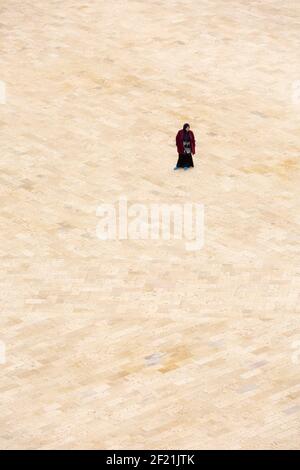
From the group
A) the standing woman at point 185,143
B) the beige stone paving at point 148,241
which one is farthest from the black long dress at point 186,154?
the beige stone paving at point 148,241

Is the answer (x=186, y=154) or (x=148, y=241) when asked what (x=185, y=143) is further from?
(x=148, y=241)

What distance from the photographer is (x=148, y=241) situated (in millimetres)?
30406

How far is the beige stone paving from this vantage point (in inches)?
985

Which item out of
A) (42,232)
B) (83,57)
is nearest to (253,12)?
(83,57)

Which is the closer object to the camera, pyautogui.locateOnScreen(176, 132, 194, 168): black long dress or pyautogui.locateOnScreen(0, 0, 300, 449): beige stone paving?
pyautogui.locateOnScreen(0, 0, 300, 449): beige stone paving

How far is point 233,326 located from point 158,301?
1665 millimetres

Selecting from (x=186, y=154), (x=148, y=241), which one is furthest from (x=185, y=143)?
(x=148, y=241)

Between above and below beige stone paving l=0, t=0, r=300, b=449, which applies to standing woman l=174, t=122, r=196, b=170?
above

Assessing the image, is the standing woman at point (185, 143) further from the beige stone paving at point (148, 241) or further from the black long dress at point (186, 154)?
the beige stone paving at point (148, 241)

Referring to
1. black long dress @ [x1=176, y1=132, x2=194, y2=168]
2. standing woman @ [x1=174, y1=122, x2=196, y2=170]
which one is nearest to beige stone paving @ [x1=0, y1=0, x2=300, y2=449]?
black long dress @ [x1=176, y1=132, x2=194, y2=168]

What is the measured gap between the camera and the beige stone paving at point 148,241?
25.0 m

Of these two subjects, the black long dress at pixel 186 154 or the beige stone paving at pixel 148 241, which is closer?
the beige stone paving at pixel 148 241

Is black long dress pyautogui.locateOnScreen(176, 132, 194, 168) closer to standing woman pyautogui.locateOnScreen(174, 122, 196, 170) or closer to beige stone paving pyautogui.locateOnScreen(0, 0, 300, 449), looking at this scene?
standing woman pyautogui.locateOnScreen(174, 122, 196, 170)

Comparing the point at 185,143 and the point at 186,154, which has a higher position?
the point at 185,143
